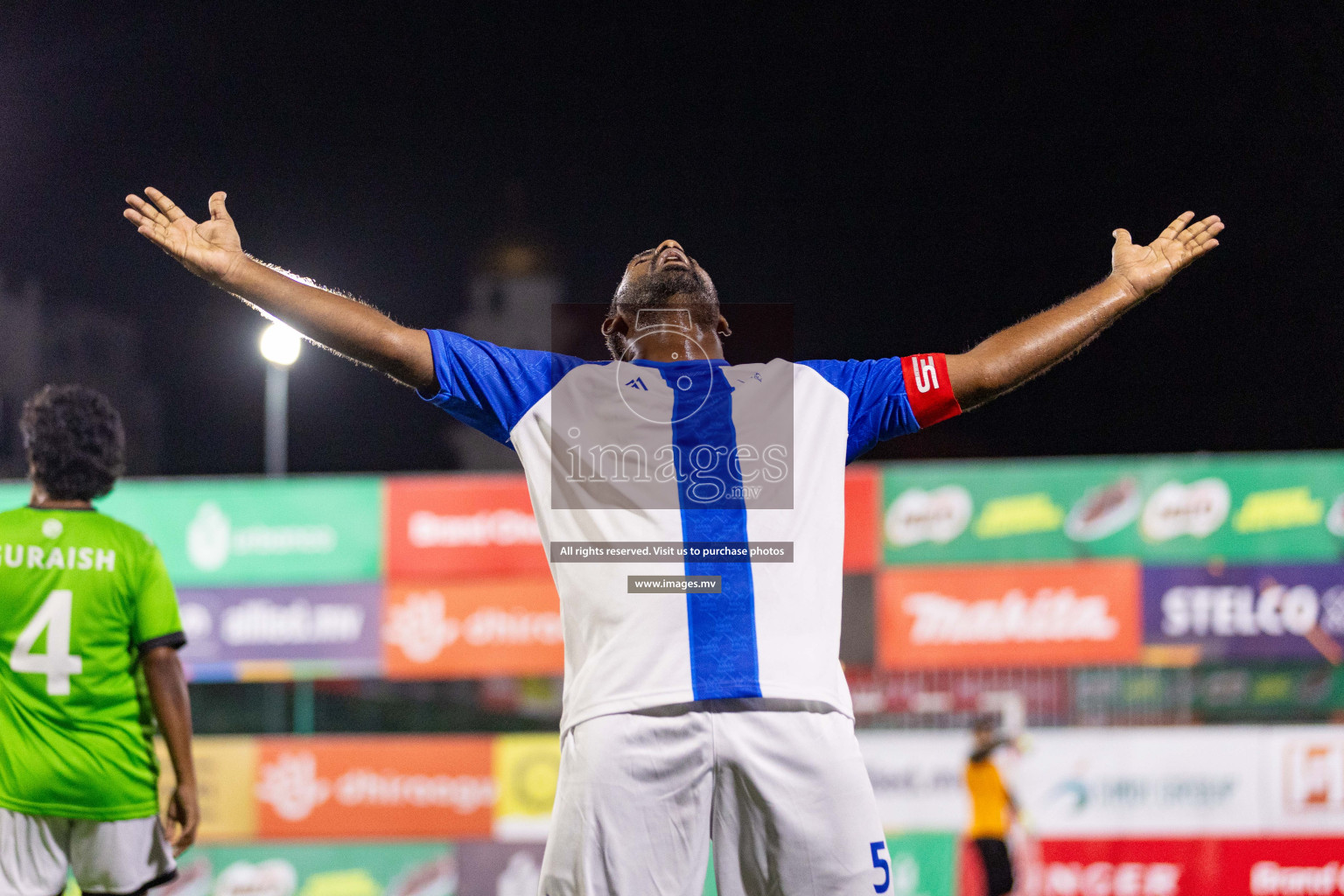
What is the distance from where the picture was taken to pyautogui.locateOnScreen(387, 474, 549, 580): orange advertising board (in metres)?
6.80

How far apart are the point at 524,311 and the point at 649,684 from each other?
788 cm

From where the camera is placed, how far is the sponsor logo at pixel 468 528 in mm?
6805

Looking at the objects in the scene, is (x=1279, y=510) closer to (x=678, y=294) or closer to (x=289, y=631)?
(x=678, y=294)

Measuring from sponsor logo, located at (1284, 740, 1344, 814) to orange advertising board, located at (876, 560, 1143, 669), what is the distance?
3.39ft

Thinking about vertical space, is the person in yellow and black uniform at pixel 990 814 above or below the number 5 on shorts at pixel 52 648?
below

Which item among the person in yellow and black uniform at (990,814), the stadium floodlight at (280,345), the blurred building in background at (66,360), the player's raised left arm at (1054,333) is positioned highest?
the blurred building in background at (66,360)

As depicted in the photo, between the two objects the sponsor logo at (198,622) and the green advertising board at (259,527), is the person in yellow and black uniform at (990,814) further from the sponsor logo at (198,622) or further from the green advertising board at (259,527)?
the sponsor logo at (198,622)

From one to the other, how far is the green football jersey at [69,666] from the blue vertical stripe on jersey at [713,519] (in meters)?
1.85

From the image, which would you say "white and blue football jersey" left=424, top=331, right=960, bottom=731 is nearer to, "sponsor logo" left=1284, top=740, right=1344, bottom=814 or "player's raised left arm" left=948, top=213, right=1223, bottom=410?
"player's raised left arm" left=948, top=213, right=1223, bottom=410

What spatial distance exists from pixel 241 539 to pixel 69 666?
414 centimetres

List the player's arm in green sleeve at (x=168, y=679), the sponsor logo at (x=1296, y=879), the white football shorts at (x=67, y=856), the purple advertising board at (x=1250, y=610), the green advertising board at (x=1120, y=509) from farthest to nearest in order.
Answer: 1. the green advertising board at (x=1120, y=509)
2. the purple advertising board at (x=1250, y=610)
3. the sponsor logo at (x=1296, y=879)
4. the player's arm in green sleeve at (x=168, y=679)
5. the white football shorts at (x=67, y=856)

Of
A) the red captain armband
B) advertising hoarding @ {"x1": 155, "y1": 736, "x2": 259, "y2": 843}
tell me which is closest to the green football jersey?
the red captain armband

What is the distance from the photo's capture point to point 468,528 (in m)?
6.82

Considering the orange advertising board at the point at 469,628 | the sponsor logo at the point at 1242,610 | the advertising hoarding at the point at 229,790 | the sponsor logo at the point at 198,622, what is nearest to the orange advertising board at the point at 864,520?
the sponsor logo at the point at 1242,610
